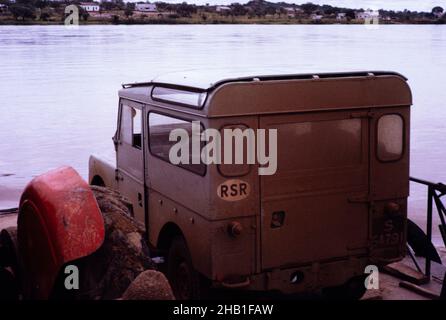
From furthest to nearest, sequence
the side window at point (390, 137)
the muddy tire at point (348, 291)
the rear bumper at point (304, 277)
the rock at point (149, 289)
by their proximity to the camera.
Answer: the muddy tire at point (348, 291) → the side window at point (390, 137) → the rear bumper at point (304, 277) → the rock at point (149, 289)

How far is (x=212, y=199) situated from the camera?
635cm

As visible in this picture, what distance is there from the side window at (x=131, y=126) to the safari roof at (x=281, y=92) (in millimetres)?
1065

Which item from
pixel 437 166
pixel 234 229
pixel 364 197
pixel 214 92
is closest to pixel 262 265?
pixel 234 229

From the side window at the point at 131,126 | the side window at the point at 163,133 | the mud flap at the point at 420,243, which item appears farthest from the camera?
the mud flap at the point at 420,243

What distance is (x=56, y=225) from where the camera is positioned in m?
6.25

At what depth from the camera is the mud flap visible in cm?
900

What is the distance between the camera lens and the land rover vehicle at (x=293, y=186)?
642 cm

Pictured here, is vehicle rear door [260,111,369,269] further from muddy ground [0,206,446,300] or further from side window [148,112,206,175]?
muddy ground [0,206,446,300]

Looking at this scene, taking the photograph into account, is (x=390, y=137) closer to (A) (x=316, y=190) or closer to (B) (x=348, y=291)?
(A) (x=316, y=190)

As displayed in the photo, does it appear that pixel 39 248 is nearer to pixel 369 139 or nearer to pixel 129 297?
pixel 129 297

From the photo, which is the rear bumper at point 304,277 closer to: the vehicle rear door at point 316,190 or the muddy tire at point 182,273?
the vehicle rear door at point 316,190

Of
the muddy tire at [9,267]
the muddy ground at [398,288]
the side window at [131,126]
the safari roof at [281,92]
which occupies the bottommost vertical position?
the muddy ground at [398,288]

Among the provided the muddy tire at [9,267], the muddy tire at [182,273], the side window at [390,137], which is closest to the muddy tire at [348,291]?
the side window at [390,137]

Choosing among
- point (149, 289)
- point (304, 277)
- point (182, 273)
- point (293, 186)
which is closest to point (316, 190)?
point (293, 186)
